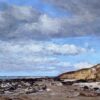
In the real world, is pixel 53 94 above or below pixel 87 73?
below

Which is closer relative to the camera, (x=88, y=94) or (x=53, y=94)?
(x=53, y=94)

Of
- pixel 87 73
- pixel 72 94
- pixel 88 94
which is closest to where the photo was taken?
pixel 72 94

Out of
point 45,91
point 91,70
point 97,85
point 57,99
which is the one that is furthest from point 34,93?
point 91,70

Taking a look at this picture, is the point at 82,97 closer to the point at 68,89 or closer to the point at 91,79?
the point at 68,89

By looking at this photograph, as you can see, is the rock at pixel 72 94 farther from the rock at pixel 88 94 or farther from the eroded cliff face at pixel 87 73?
the eroded cliff face at pixel 87 73

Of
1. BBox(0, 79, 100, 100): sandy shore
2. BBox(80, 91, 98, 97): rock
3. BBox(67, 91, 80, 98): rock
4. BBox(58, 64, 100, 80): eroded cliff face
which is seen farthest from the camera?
BBox(58, 64, 100, 80): eroded cliff face

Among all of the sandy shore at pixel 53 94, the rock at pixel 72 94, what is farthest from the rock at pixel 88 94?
the rock at pixel 72 94

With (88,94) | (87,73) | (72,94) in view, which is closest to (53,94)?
(72,94)

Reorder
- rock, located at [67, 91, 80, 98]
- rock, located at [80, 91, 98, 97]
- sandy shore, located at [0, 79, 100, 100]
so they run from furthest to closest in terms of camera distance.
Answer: rock, located at [80, 91, 98, 97]
rock, located at [67, 91, 80, 98]
sandy shore, located at [0, 79, 100, 100]

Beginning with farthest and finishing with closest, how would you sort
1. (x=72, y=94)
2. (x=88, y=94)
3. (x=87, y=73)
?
1. (x=87, y=73)
2. (x=88, y=94)
3. (x=72, y=94)

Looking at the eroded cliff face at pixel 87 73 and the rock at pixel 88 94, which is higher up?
the eroded cliff face at pixel 87 73

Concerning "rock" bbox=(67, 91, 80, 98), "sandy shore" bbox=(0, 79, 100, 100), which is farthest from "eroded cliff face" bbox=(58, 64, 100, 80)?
"rock" bbox=(67, 91, 80, 98)

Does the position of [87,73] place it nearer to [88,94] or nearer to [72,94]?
[88,94]

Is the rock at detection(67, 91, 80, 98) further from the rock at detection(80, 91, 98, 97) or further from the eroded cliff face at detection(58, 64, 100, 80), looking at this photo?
the eroded cliff face at detection(58, 64, 100, 80)
